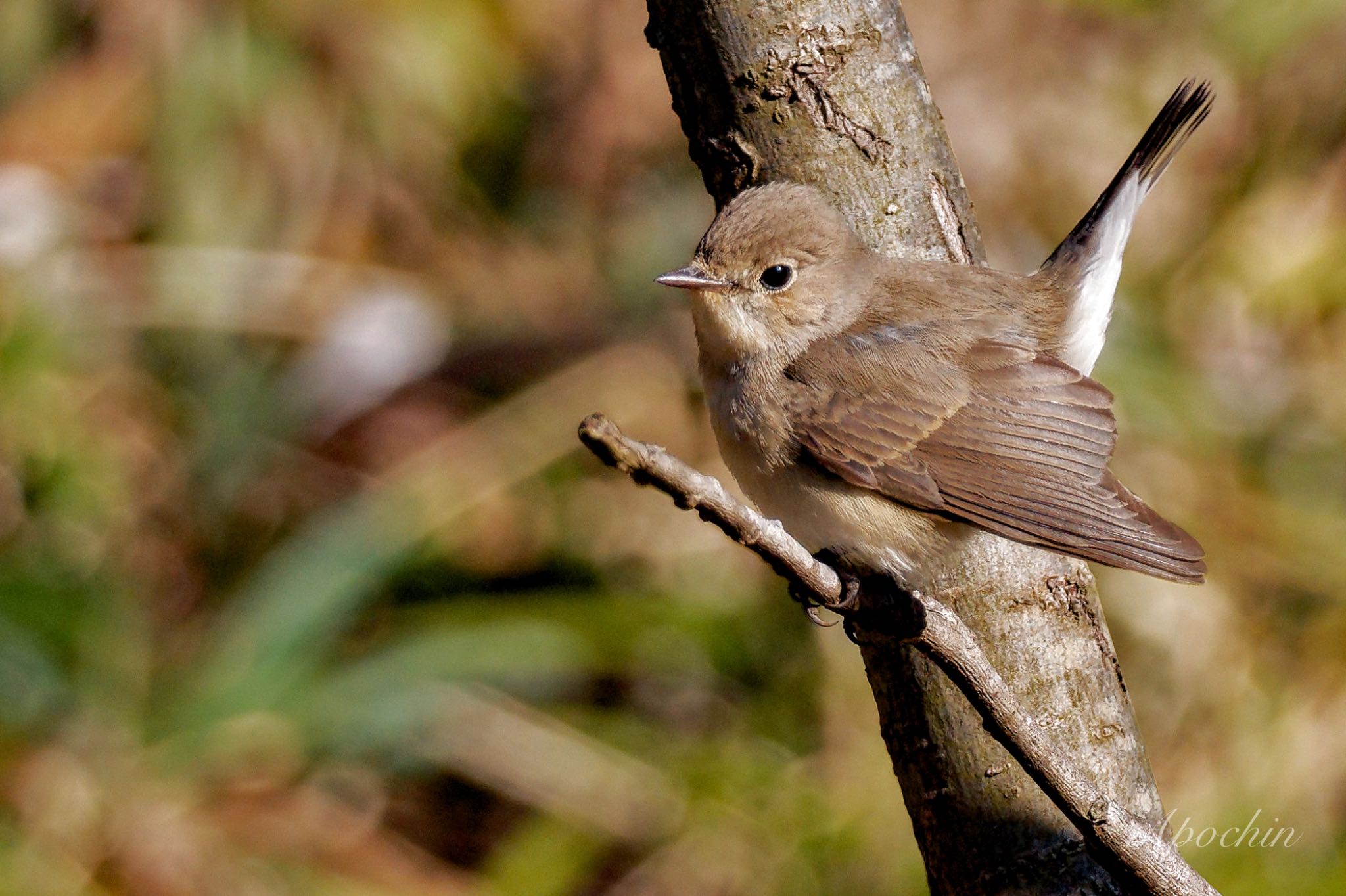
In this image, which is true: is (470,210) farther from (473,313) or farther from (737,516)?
(737,516)

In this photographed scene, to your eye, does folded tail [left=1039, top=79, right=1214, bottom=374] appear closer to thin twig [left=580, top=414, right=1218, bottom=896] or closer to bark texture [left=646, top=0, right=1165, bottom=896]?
bark texture [left=646, top=0, right=1165, bottom=896]

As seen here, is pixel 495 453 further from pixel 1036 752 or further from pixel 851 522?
pixel 1036 752

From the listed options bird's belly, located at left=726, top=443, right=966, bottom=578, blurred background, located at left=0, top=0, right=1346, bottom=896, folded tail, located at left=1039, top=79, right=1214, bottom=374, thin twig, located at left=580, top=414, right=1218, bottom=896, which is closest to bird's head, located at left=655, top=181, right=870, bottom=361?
bird's belly, located at left=726, top=443, right=966, bottom=578

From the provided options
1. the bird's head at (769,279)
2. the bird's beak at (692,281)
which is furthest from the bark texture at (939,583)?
the bird's beak at (692,281)

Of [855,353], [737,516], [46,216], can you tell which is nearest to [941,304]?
[855,353]

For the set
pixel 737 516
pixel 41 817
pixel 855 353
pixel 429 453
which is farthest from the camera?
pixel 429 453

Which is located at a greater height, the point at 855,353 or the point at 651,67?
the point at 651,67

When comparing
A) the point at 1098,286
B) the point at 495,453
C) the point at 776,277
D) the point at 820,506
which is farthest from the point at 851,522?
the point at 495,453
